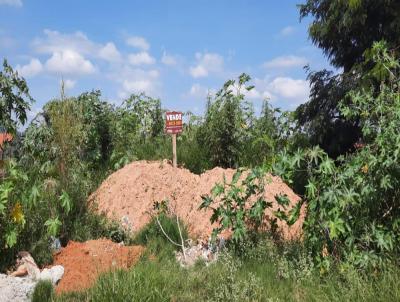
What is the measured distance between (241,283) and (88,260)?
6.09 feet

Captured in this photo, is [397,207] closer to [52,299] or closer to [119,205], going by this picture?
[52,299]

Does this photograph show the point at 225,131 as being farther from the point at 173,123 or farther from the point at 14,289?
the point at 14,289

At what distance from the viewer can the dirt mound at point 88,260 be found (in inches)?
207

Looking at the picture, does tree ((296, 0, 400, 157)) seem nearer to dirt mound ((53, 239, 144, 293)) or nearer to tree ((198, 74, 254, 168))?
tree ((198, 74, 254, 168))

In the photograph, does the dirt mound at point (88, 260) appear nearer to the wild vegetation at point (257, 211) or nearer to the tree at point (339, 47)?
the wild vegetation at point (257, 211)

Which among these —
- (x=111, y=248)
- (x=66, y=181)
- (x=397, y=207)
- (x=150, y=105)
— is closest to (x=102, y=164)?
(x=150, y=105)

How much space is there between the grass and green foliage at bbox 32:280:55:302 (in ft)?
0.46

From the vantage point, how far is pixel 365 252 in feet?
15.6

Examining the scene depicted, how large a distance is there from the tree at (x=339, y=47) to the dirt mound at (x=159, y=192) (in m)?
3.29

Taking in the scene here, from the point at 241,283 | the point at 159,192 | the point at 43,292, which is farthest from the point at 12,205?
the point at 241,283

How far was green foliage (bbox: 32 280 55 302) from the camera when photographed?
482 centimetres

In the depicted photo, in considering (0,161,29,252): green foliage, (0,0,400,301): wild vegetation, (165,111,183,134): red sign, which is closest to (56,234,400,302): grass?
(0,0,400,301): wild vegetation

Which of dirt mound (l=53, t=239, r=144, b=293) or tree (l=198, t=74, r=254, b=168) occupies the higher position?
tree (l=198, t=74, r=254, b=168)

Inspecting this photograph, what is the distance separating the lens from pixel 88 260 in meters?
5.75
